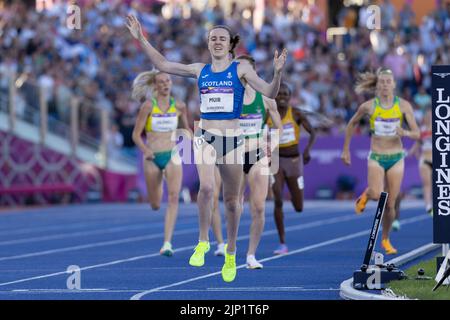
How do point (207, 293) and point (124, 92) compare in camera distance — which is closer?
point (207, 293)

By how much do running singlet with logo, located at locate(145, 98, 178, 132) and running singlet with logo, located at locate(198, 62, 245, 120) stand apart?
579 centimetres

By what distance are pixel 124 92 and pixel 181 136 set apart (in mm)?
18749

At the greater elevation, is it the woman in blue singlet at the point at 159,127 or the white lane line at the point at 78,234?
the woman in blue singlet at the point at 159,127

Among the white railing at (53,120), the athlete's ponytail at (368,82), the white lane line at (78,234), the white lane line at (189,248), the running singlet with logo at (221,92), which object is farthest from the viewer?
the white railing at (53,120)

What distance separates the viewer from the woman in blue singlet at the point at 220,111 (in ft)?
44.3

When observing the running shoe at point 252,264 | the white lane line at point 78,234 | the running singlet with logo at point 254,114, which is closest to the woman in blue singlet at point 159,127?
the running singlet with logo at point 254,114

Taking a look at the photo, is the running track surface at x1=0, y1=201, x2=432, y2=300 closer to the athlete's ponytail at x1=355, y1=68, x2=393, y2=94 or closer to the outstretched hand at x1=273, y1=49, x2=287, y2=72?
the outstretched hand at x1=273, y1=49, x2=287, y2=72

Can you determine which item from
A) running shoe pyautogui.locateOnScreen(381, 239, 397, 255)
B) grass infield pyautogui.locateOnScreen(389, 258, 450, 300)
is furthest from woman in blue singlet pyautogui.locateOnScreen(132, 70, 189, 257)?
grass infield pyautogui.locateOnScreen(389, 258, 450, 300)

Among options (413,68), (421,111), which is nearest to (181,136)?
(421,111)

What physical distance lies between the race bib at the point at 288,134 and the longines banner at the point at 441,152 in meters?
6.65

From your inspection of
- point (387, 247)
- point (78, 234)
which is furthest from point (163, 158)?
point (78, 234)

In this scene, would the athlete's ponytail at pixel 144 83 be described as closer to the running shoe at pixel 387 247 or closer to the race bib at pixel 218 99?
the running shoe at pixel 387 247

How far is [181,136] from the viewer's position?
19938 millimetres
